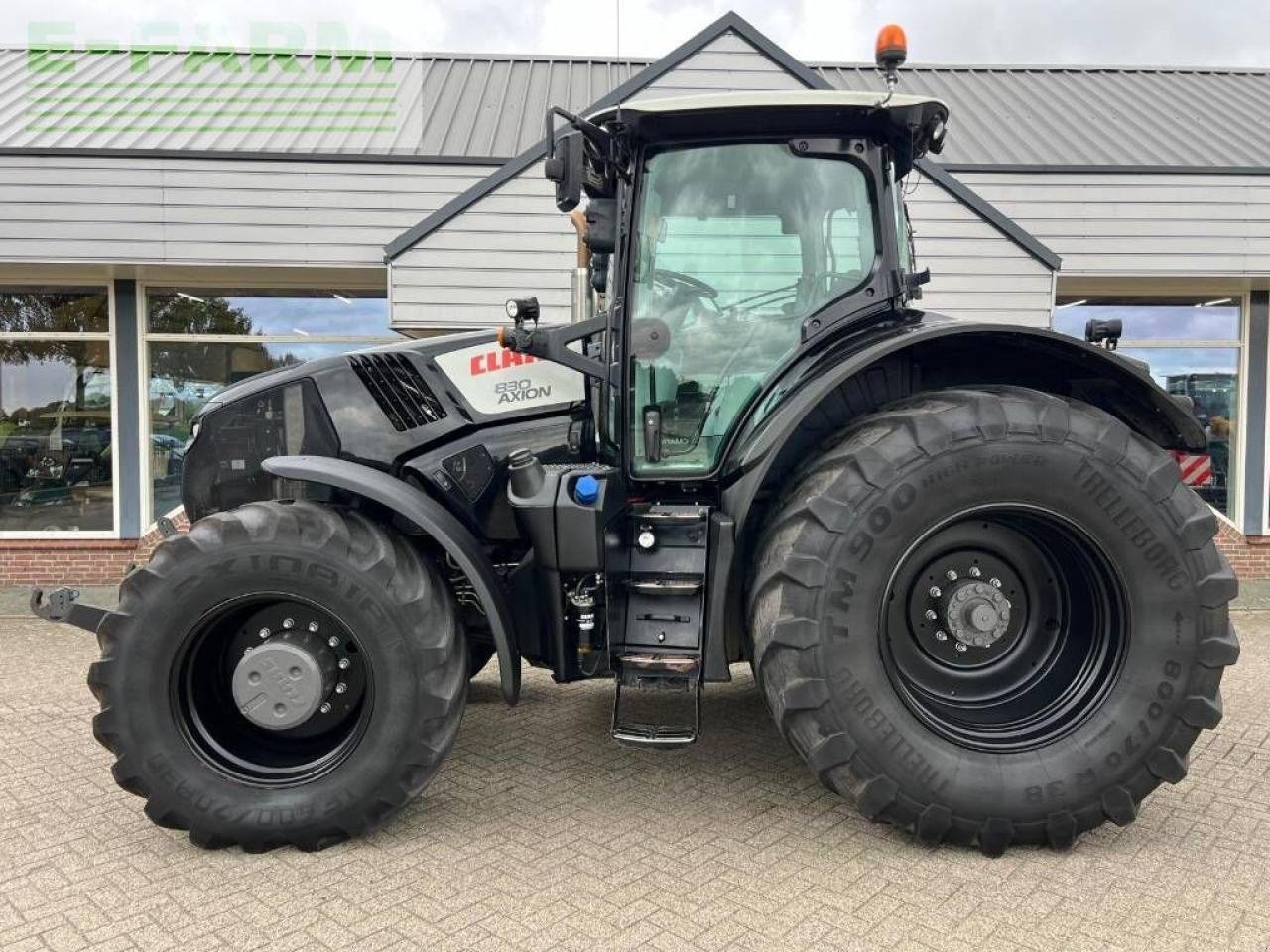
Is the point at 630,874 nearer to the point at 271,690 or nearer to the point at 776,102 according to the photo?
the point at 271,690

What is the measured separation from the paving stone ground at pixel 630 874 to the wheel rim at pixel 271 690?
0.31 metres

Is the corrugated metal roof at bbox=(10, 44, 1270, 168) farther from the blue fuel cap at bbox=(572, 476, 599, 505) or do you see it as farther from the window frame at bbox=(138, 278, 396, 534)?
the blue fuel cap at bbox=(572, 476, 599, 505)

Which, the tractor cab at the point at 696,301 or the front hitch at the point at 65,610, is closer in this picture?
the front hitch at the point at 65,610

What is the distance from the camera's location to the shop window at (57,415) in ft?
27.7

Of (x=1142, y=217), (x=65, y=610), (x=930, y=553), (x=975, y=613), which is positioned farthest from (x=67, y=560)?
(x=1142, y=217)

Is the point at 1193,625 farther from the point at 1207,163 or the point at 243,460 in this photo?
the point at 1207,163

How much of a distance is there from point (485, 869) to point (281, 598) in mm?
1098

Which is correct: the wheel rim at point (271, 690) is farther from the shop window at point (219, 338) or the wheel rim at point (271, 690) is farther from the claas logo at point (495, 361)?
the shop window at point (219, 338)

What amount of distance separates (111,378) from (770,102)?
7568mm

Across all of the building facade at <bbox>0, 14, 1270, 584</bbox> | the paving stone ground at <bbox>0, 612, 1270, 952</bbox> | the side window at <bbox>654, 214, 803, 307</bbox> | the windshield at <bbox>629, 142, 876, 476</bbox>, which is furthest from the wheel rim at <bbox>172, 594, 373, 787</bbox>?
the building facade at <bbox>0, 14, 1270, 584</bbox>

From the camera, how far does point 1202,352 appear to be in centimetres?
895

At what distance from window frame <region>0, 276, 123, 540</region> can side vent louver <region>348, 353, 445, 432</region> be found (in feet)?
20.3

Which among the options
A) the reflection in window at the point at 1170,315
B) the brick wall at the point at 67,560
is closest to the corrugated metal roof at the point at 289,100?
the brick wall at the point at 67,560

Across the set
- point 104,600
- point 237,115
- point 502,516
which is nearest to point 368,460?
point 502,516
